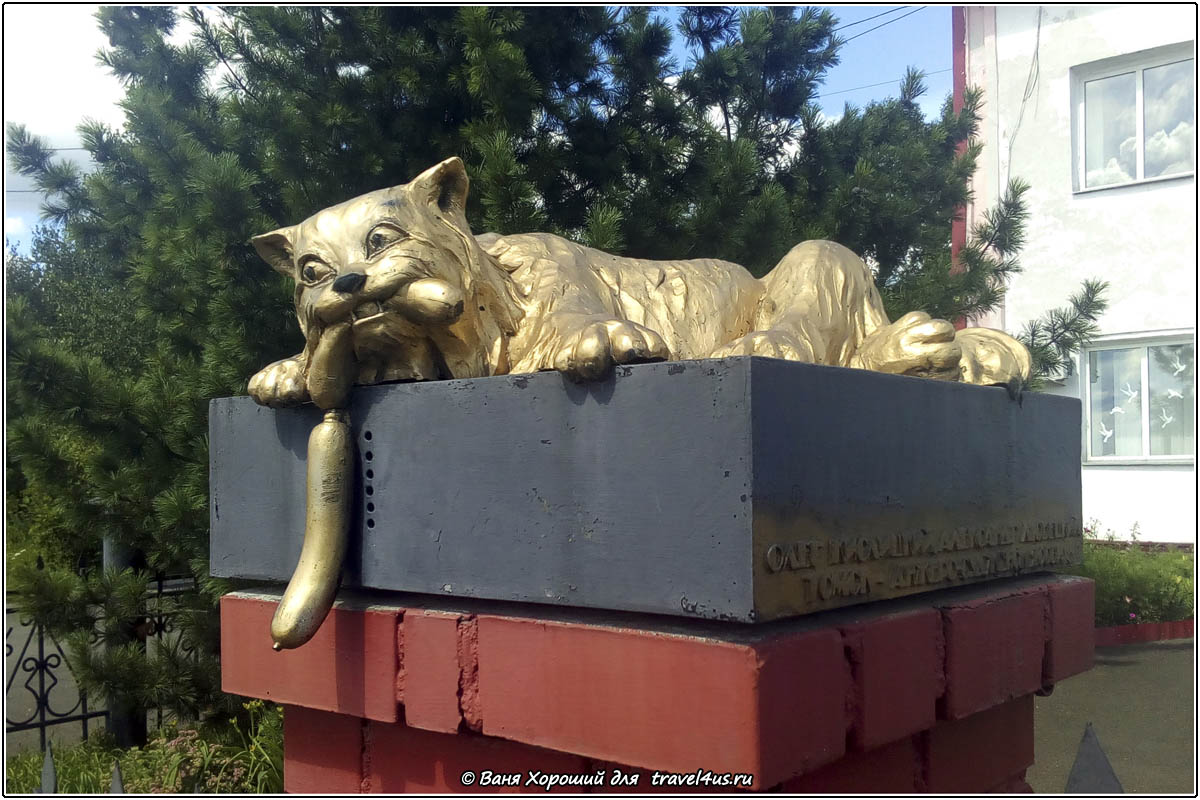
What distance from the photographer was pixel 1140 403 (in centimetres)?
847

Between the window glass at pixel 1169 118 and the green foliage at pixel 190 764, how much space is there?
811 centimetres

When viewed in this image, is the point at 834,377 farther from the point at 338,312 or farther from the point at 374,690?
the point at 374,690

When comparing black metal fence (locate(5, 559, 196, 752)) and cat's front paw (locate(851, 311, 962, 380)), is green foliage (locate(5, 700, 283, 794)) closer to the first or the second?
black metal fence (locate(5, 559, 196, 752))

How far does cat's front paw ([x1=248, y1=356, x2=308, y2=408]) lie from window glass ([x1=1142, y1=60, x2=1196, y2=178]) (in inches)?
328

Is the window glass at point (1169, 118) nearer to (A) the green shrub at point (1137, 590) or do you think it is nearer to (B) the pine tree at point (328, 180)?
(A) the green shrub at point (1137, 590)

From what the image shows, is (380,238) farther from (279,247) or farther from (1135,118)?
(1135,118)

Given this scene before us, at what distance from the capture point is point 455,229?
7.38ft

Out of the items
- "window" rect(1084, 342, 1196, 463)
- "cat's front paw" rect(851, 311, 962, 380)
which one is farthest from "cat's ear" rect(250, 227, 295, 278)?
"window" rect(1084, 342, 1196, 463)

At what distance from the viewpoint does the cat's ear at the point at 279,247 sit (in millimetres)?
2295

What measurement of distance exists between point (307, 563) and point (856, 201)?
3229 mm

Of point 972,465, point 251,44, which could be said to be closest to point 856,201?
point 972,465

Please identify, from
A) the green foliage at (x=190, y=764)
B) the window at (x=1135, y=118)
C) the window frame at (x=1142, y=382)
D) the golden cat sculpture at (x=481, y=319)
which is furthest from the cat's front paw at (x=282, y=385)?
the window at (x=1135, y=118)

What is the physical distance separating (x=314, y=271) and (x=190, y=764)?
2.82m

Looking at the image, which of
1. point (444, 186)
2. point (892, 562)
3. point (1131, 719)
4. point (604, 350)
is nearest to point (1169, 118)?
point (1131, 719)
